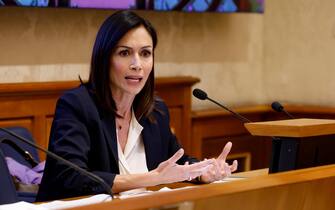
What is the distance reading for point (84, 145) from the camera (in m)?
2.59

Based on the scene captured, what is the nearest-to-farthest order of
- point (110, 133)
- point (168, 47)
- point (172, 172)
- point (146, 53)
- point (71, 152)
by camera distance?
1. point (172, 172)
2. point (71, 152)
3. point (110, 133)
4. point (146, 53)
5. point (168, 47)

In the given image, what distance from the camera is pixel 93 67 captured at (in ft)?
9.14

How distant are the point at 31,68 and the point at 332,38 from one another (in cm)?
197

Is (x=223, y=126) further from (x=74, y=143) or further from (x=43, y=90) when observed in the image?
(x=74, y=143)

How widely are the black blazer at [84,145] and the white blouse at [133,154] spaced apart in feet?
0.08

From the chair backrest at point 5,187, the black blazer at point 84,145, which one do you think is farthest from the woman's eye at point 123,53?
the chair backrest at point 5,187

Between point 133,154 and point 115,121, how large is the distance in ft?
0.49

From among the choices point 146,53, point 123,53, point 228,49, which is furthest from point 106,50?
point 228,49

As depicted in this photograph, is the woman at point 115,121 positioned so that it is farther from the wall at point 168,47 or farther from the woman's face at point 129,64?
the wall at point 168,47

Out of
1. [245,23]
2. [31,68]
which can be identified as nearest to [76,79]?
[31,68]

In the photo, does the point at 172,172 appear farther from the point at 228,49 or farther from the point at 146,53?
the point at 228,49

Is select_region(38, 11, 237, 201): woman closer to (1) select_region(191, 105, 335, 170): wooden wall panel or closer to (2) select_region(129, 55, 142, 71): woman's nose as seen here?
(2) select_region(129, 55, 142, 71): woman's nose

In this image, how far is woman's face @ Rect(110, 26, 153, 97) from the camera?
109 inches

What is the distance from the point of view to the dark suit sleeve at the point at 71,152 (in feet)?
8.03
